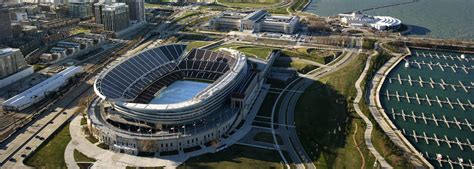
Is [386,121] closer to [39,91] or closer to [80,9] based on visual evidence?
[39,91]

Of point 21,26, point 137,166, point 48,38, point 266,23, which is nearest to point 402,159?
point 137,166

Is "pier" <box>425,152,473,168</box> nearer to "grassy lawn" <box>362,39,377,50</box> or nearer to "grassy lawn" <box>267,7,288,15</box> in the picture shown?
"grassy lawn" <box>362,39,377,50</box>

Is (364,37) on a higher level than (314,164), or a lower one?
higher

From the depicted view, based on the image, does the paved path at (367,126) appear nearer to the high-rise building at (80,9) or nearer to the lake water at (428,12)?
the lake water at (428,12)

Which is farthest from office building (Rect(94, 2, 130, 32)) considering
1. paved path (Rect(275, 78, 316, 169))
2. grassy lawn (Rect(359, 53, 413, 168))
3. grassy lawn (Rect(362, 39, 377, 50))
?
grassy lawn (Rect(359, 53, 413, 168))

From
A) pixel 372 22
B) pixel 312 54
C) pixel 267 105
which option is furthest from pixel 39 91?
pixel 372 22

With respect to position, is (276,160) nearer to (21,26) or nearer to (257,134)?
(257,134)
